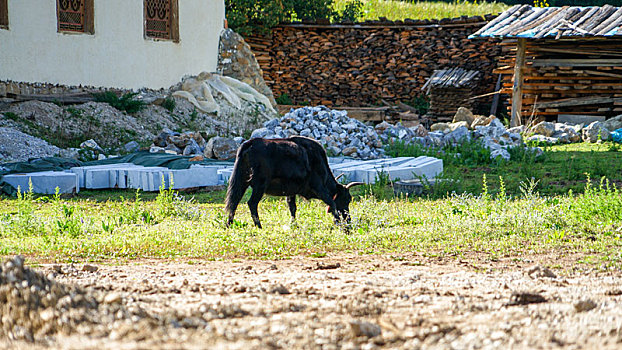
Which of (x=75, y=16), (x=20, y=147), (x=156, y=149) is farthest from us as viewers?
(x=75, y=16)

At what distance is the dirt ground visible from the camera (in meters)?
3.12

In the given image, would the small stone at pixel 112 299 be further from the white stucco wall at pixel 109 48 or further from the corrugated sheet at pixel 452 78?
the corrugated sheet at pixel 452 78

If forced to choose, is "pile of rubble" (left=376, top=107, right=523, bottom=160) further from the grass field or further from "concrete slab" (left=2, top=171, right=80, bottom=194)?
"concrete slab" (left=2, top=171, right=80, bottom=194)

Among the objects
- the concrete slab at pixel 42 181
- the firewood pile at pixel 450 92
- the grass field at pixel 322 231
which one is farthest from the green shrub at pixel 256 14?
the grass field at pixel 322 231

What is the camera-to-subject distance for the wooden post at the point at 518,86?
774 inches

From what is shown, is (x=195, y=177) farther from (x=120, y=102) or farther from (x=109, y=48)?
(x=109, y=48)

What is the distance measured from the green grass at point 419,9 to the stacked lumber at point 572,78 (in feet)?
28.4

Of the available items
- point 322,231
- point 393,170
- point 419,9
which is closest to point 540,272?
point 322,231

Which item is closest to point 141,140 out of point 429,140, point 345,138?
point 345,138

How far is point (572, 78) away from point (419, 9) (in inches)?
421

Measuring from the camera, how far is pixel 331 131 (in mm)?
15172

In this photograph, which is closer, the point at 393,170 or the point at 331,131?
the point at 393,170

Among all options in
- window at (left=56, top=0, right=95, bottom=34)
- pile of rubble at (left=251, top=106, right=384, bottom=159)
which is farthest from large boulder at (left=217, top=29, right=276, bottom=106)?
pile of rubble at (left=251, top=106, right=384, bottom=159)

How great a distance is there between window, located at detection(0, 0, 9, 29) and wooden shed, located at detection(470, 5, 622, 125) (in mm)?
11835
